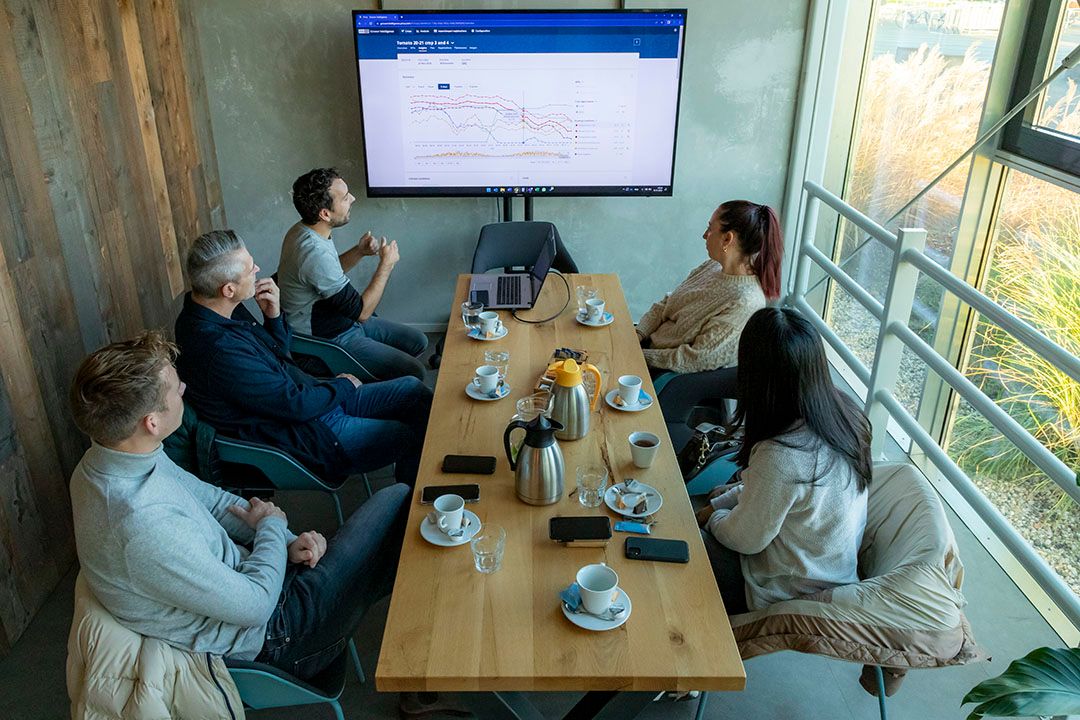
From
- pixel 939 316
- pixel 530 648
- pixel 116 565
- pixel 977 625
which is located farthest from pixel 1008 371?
pixel 116 565

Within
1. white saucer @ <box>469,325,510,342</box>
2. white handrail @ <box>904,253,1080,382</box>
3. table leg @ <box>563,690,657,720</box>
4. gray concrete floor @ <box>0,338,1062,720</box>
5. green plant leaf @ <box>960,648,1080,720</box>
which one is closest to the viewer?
green plant leaf @ <box>960,648,1080,720</box>

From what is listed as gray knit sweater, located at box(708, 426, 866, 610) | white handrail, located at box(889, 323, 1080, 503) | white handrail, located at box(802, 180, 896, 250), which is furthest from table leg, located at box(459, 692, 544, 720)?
white handrail, located at box(802, 180, 896, 250)

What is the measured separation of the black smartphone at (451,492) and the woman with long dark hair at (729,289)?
1236 mm

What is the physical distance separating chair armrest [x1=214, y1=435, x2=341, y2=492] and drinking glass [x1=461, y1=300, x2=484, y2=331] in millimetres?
797

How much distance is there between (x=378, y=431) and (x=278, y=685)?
114 centimetres

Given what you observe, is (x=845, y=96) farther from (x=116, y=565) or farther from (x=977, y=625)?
(x=116, y=565)

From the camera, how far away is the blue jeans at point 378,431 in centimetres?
280

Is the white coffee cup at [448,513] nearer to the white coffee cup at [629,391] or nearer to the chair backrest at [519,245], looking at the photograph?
the white coffee cup at [629,391]

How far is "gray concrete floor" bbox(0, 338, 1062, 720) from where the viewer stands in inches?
92.8

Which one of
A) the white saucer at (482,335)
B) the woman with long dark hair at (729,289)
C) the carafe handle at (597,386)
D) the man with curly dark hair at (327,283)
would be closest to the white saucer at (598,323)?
the woman with long dark hair at (729,289)

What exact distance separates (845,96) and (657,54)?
42.4 inches

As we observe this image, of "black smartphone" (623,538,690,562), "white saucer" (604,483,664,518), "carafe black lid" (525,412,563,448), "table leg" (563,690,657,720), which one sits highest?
"carafe black lid" (525,412,563,448)

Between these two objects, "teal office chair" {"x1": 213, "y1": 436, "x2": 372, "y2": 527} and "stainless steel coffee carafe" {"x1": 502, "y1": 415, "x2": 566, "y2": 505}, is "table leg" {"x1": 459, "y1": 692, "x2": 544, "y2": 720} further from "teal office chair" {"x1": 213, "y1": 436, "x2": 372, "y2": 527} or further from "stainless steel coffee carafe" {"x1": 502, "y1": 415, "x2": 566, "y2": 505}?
"teal office chair" {"x1": 213, "y1": 436, "x2": 372, "y2": 527}

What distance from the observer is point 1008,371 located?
316 centimetres
